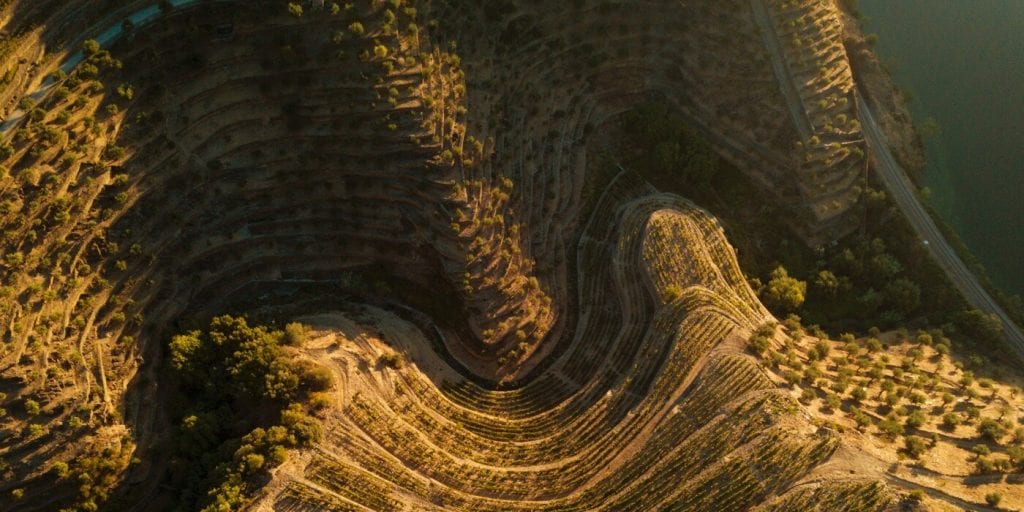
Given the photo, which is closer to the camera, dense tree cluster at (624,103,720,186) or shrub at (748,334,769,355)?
shrub at (748,334,769,355)

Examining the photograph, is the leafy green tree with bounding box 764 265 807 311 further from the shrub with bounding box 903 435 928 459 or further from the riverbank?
the riverbank

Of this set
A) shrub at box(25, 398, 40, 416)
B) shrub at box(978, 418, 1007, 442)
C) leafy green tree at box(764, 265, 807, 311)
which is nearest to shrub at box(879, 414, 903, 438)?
shrub at box(978, 418, 1007, 442)

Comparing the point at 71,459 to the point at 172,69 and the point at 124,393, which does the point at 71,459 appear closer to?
the point at 124,393

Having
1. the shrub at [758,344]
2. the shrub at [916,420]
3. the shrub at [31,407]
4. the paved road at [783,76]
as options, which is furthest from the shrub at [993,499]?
the shrub at [31,407]

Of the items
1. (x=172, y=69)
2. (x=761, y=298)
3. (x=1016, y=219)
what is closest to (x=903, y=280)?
(x=761, y=298)

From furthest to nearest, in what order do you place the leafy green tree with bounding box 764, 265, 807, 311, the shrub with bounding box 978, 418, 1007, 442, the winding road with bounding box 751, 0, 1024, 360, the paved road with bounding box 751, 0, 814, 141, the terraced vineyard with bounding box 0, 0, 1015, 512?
the paved road with bounding box 751, 0, 814, 141 < the winding road with bounding box 751, 0, 1024, 360 < the leafy green tree with bounding box 764, 265, 807, 311 < the shrub with bounding box 978, 418, 1007, 442 < the terraced vineyard with bounding box 0, 0, 1015, 512

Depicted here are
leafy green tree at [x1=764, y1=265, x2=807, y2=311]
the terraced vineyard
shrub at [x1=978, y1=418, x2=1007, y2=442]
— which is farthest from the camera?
leafy green tree at [x1=764, y1=265, x2=807, y2=311]

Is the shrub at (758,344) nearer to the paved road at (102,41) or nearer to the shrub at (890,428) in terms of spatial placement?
the shrub at (890,428)
